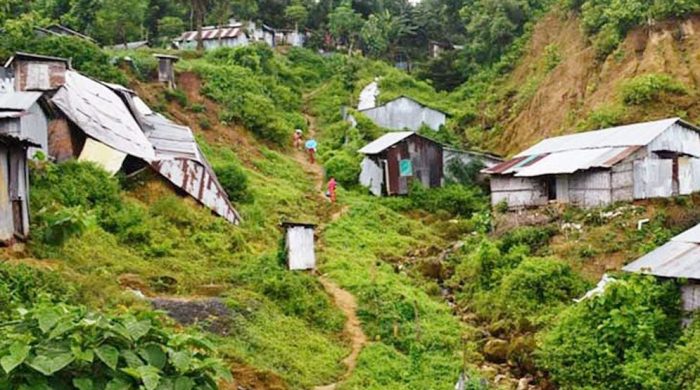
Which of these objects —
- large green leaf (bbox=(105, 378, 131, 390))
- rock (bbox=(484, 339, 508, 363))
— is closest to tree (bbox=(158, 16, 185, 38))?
rock (bbox=(484, 339, 508, 363))

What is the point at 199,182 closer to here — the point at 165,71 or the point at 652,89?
the point at 165,71

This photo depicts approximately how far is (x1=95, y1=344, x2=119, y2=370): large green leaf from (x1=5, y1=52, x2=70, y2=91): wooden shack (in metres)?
16.3

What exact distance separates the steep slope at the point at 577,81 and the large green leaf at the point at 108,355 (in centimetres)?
2737

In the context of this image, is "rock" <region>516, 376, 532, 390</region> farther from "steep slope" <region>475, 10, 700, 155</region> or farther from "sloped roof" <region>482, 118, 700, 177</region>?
"steep slope" <region>475, 10, 700, 155</region>

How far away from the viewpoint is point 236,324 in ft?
44.2

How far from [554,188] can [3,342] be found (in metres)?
21.7

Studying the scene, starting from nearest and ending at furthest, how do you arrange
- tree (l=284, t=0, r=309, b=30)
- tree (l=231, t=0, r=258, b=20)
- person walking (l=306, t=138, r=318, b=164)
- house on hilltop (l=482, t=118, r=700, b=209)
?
1. house on hilltop (l=482, t=118, r=700, b=209)
2. person walking (l=306, t=138, r=318, b=164)
3. tree (l=231, t=0, r=258, b=20)
4. tree (l=284, t=0, r=309, b=30)

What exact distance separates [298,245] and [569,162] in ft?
35.4

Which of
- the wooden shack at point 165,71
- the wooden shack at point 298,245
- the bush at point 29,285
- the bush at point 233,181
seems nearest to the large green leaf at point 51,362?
the bush at point 29,285

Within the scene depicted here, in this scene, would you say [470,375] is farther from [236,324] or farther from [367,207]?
[367,207]

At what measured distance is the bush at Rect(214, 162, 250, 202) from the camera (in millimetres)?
24234

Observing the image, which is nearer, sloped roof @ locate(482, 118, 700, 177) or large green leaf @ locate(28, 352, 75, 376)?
large green leaf @ locate(28, 352, 75, 376)

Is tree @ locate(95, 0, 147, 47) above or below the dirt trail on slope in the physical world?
above

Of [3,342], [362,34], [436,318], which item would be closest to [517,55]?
[362,34]
